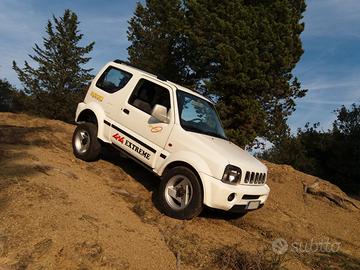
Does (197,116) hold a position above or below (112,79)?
below

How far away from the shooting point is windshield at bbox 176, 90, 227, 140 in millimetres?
Answer: 7508

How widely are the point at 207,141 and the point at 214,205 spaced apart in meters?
1.09

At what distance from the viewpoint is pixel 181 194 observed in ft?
22.7

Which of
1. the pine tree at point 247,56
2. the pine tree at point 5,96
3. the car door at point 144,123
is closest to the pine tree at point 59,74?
the pine tree at point 5,96

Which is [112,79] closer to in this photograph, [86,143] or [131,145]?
[86,143]

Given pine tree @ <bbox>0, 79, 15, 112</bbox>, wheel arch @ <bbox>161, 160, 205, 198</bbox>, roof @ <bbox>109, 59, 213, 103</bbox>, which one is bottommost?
pine tree @ <bbox>0, 79, 15, 112</bbox>

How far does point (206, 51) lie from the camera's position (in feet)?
74.0

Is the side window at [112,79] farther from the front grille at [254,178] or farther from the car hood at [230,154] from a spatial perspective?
the front grille at [254,178]

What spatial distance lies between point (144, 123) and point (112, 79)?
164cm

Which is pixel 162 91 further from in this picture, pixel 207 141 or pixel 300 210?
pixel 300 210

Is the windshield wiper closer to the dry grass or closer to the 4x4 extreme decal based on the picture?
the 4x4 extreme decal

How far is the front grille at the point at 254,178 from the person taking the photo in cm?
688

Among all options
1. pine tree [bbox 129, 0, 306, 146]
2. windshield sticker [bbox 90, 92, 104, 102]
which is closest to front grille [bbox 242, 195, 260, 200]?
windshield sticker [bbox 90, 92, 104, 102]

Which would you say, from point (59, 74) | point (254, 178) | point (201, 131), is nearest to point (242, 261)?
point (254, 178)
